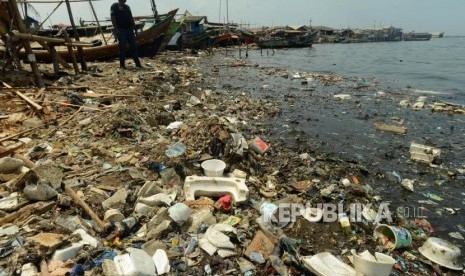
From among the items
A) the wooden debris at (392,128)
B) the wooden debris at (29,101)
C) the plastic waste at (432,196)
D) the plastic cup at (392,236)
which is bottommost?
the plastic waste at (432,196)

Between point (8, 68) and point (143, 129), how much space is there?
5.91 meters

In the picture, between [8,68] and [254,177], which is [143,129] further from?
[8,68]

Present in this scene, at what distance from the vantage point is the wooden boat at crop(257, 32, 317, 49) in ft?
115

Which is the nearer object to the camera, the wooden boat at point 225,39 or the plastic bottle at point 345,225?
the plastic bottle at point 345,225

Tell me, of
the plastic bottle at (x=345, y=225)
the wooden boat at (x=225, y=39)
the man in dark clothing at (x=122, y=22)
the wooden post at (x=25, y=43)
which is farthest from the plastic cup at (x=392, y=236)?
the wooden boat at (x=225, y=39)

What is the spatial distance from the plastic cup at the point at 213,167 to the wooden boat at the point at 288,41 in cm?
3158

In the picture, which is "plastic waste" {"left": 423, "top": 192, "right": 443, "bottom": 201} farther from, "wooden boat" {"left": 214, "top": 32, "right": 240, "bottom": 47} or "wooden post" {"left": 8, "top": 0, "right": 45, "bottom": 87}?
"wooden boat" {"left": 214, "top": 32, "right": 240, "bottom": 47}

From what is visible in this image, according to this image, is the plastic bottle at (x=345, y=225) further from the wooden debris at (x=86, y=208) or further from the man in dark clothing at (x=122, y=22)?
the man in dark clothing at (x=122, y=22)

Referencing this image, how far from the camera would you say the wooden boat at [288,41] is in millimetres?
34906

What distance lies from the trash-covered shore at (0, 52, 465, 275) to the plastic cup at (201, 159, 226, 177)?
0.06ft

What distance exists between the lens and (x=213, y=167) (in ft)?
13.6

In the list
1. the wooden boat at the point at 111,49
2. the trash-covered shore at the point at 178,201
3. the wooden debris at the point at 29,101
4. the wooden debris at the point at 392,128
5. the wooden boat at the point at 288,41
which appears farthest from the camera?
the wooden boat at the point at 288,41

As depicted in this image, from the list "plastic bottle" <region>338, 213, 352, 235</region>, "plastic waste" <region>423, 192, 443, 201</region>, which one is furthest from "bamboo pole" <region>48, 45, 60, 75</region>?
"plastic waste" <region>423, 192, 443, 201</region>

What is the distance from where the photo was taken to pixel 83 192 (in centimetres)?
338
